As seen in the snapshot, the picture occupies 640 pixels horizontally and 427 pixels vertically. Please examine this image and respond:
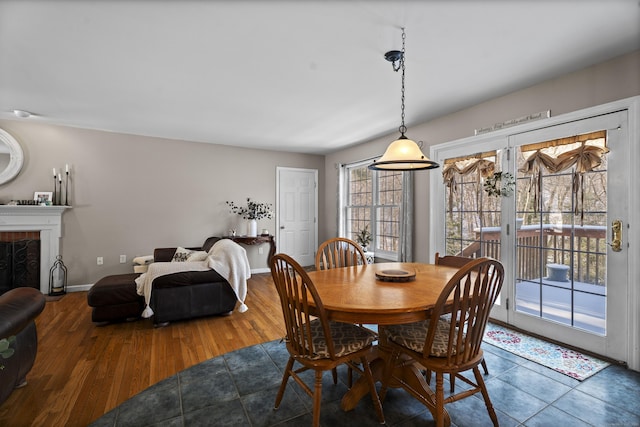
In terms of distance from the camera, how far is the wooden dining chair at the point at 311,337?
5.15 ft

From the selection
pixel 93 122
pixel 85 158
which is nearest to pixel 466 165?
pixel 93 122

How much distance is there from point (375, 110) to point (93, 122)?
3.93 meters

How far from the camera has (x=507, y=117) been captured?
3145mm

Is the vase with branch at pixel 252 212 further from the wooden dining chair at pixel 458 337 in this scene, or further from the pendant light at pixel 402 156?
the wooden dining chair at pixel 458 337

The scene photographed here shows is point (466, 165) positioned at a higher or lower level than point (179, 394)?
higher

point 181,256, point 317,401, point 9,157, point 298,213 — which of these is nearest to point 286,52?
point 317,401

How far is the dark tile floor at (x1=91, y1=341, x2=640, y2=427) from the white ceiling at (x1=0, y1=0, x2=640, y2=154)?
2.49 m

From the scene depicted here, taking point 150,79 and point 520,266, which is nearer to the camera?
point 150,79

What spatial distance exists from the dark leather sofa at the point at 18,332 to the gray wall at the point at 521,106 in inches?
155

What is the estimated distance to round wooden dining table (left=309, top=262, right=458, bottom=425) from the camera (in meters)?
1.53

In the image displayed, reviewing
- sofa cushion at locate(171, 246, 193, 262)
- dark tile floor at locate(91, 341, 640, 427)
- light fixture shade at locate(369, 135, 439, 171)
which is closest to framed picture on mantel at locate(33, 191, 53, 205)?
sofa cushion at locate(171, 246, 193, 262)

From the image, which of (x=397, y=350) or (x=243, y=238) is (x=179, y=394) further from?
(x=243, y=238)

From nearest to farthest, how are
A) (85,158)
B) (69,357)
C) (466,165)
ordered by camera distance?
(69,357) → (466,165) → (85,158)

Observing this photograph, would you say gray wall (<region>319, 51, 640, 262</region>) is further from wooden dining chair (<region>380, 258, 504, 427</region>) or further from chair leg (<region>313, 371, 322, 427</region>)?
chair leg (<region>313, 371, 322, 427</region>)
